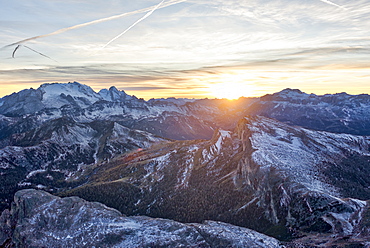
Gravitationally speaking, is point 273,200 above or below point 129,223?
below

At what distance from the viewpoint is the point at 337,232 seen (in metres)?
136

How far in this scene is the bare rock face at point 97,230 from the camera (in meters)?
123

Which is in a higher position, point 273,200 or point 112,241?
point 112,241

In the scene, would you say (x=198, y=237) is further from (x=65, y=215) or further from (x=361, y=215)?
(x=361, y=215)

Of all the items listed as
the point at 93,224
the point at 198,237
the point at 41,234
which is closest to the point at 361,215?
the point at 198,237

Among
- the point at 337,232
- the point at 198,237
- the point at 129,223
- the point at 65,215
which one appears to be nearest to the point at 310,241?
the point at 337,232

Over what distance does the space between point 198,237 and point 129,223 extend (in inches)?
1618

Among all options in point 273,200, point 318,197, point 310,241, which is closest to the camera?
point 310,241

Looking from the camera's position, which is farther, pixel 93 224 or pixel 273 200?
pixel 273 200

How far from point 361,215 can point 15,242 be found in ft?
670

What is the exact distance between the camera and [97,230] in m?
132

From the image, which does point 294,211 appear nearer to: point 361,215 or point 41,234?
point 361,215

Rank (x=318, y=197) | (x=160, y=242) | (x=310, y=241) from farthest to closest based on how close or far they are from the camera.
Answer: (x=318, y=197) < (x=310, y=241) < (x=160, y=242)

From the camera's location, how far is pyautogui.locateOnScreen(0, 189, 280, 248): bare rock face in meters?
123
